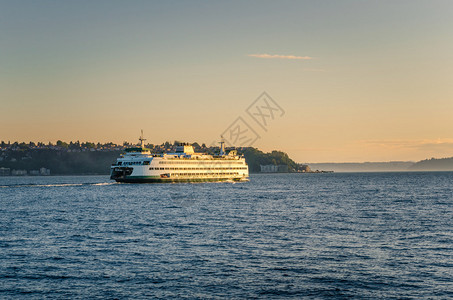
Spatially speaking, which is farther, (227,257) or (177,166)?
(177,166)

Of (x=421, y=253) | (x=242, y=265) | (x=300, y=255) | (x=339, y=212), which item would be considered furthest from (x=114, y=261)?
(x=339, y=212)

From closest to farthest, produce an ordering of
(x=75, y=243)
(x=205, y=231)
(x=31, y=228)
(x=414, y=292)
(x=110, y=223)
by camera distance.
→ (x=414, y=292) → (x=75, y=243) → (x=205, y=231) → (x=31, y=228) → (x=110, y=223)

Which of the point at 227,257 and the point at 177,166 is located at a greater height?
the point at 177,166

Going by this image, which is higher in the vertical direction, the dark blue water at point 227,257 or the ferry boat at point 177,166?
the ferry boat at point 177,166

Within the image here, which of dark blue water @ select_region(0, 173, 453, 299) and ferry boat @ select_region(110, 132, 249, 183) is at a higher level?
ferry boat @ select_region(110, 132, 249, 183)

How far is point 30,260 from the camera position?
34094 mm

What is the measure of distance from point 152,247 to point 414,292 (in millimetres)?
19876

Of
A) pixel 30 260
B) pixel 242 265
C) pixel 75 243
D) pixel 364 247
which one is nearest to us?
pixel 242 265

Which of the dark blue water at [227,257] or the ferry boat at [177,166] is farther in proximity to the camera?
the ferry boat at [177,166]

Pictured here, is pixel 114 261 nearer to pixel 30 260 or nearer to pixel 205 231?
pixel 30 260

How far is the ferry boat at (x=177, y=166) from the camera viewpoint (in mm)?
150375

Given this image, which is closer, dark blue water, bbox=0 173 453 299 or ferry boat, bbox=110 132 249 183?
dark blue water, bbox=0 173 453 299

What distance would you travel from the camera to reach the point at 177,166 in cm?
16138

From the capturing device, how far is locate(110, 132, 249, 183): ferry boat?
150375 mm
